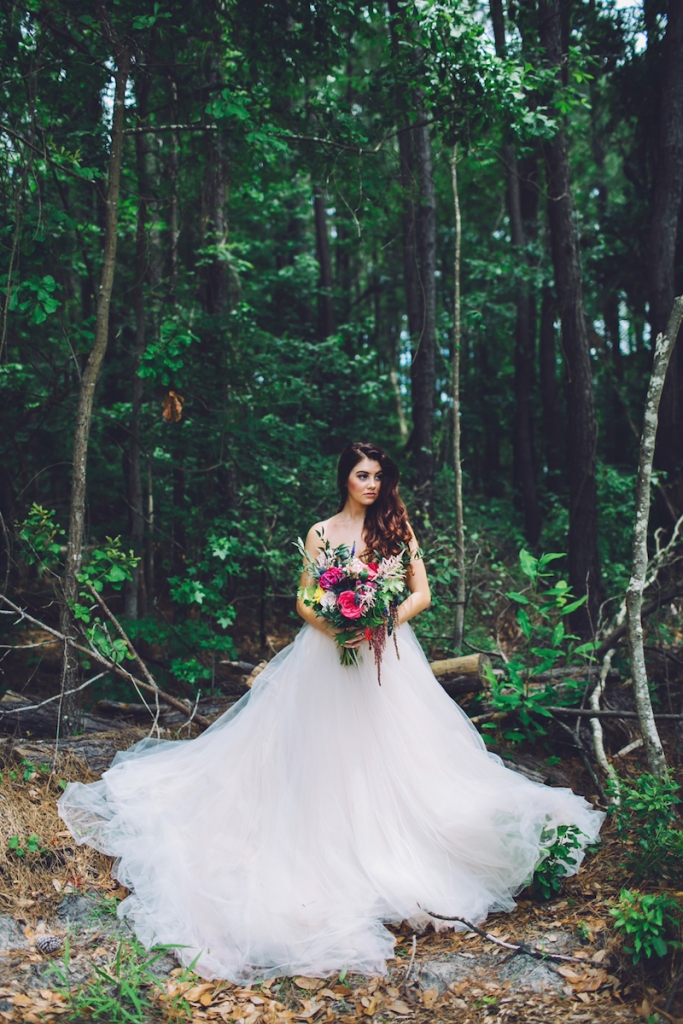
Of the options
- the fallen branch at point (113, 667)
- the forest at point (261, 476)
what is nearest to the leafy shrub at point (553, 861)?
the forest at point (261, 476)

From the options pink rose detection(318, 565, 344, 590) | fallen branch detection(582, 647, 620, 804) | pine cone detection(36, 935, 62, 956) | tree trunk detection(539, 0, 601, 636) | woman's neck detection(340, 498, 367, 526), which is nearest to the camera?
pine cone detection(36, 935, 62, 956)

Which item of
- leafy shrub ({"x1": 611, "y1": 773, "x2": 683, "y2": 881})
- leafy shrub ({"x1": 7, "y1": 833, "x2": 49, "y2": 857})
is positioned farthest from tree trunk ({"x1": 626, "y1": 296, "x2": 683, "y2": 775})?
leafy shrub ({"x1": 7, "y1": 833, "x2": 49, "y2": 857})

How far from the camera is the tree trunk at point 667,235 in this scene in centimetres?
806

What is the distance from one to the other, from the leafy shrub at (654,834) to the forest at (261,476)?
2 centimetres

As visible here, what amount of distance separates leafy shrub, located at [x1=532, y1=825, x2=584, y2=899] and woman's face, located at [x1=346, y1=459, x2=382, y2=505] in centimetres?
220

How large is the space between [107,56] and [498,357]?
1483 cm

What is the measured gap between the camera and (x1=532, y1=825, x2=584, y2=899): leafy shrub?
3.96m

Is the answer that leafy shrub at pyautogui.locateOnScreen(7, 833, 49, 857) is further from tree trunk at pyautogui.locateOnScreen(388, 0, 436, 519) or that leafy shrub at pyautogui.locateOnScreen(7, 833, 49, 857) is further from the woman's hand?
tree trunk at pyautogui.locateOnScreen(388, 0, 436, 519)

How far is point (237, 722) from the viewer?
4711mm

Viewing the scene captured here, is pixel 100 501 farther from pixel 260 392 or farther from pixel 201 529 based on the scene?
pixel 260 392

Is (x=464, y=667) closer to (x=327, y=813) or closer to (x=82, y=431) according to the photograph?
(x=327, y=813)

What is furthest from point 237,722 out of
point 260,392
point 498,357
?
point 498,357

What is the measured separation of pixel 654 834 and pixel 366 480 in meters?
2.51

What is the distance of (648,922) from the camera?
10.4 feet
